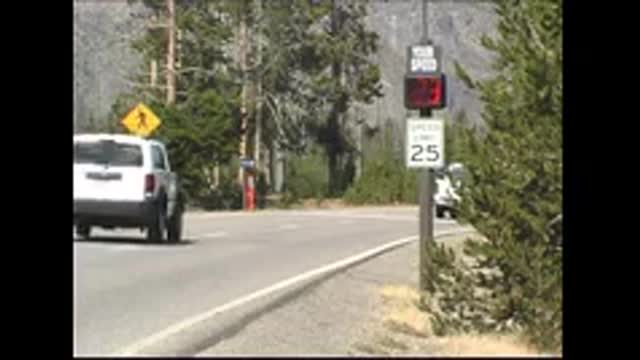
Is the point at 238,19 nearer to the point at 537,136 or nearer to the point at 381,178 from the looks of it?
the point at 381,178

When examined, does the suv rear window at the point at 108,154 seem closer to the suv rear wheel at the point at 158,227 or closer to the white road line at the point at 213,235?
the suv rear wheel at the point at 158,227

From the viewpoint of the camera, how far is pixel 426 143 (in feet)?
51.7

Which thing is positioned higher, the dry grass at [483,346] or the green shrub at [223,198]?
the green shrub at [223,198]

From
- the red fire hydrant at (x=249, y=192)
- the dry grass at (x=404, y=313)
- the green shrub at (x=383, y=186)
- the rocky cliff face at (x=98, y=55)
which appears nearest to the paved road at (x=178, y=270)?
the dry grass at (x=404, y=313)

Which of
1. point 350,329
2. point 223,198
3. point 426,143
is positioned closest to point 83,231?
point 426,143

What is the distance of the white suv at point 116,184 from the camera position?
867 inches

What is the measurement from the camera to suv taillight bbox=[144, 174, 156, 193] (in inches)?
875

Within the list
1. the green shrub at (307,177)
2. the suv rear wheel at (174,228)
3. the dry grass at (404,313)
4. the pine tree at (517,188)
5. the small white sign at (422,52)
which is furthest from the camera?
the green shrub at (307,177)

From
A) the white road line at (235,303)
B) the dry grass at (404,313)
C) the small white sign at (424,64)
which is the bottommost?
the dry grass at (404,313)

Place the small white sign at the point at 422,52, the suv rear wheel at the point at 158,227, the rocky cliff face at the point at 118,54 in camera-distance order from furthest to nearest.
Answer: the rocky cliff face at the point at 118,54 → the suv rear wheel at the point at 158,227 → the small white sign at the point at 422,52

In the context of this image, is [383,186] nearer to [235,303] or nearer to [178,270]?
[178,270]

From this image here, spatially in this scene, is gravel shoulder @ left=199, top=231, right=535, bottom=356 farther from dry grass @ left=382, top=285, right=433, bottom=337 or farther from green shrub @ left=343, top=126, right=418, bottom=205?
green shrub @ left=343, top=126, right=418, bottom=205


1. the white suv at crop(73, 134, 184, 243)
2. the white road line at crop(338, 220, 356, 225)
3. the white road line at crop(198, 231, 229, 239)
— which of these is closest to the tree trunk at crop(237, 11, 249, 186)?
the white road line at crop(338, 220, 356, 225)
